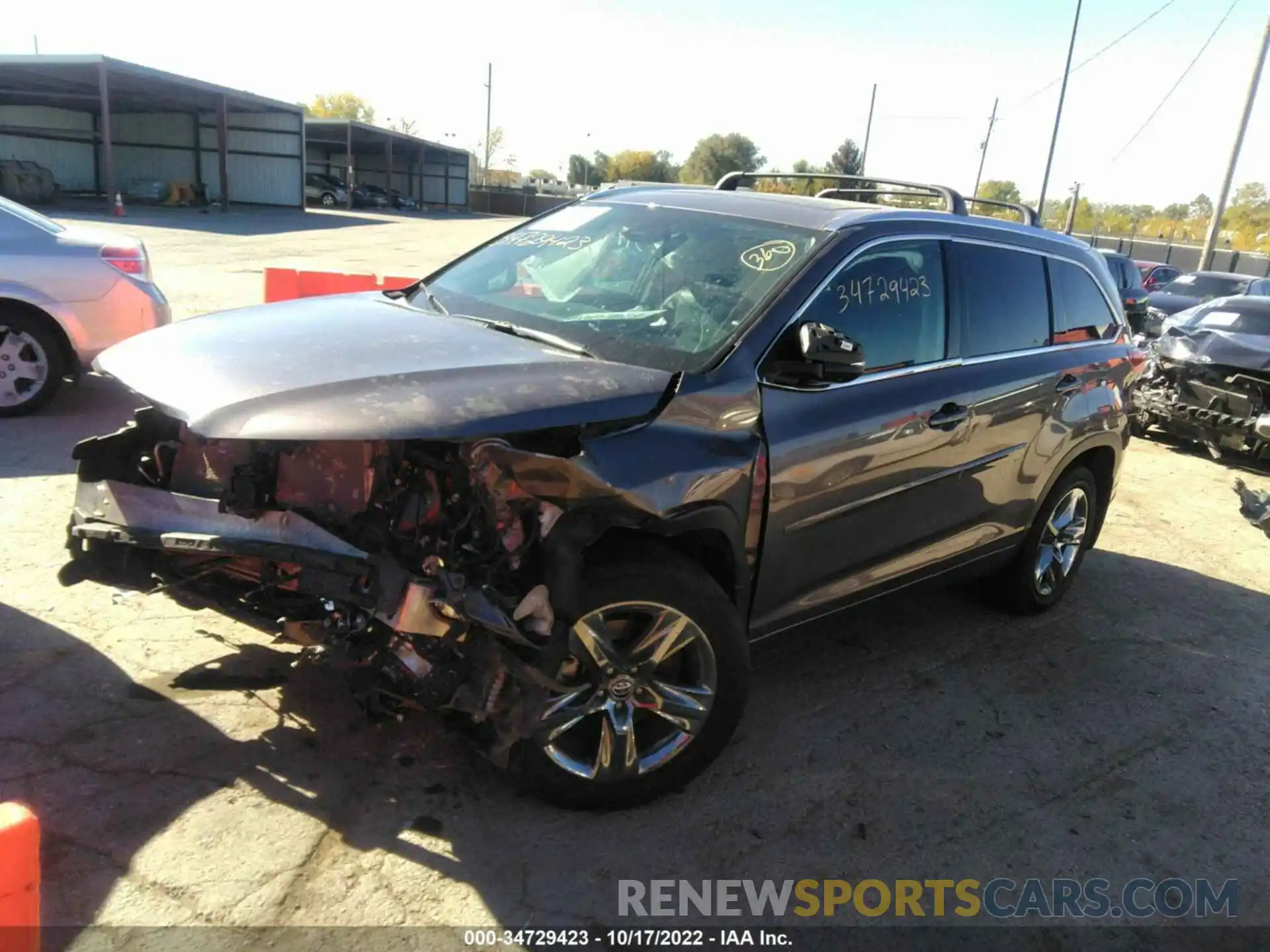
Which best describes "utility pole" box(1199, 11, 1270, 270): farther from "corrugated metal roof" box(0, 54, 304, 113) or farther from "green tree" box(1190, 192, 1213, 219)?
"green tree" box(1190, 192, 1213, 219)

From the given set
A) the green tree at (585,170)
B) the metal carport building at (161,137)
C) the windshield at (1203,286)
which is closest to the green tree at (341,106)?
the green tree at (585,170)

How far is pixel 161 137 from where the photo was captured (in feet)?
138

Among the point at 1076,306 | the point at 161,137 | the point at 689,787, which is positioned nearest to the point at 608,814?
the point at 689,787

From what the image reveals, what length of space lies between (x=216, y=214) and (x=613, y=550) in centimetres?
3490

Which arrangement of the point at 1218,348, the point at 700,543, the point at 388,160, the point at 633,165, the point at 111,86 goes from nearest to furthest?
the point at 700,543 < the point at 1218,348 < the point at 111,86 < the point at 388,160 < the point at 633,165

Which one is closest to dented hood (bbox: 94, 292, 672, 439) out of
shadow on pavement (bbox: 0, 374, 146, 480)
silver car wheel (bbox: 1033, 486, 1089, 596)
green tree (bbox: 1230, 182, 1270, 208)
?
shadow on pavement (bbox: 0, 374, 146, 480)

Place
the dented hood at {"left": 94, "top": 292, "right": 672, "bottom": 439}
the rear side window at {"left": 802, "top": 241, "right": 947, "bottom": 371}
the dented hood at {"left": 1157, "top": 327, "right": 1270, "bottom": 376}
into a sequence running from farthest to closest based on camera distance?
the dented hood at {"left": 1157, "top": 327, "right": 1270, "bottom": 376}
the rear side window at {"left": 802, "top": 241, "right": 947, "bottom": 371}
the dented hood at {"left": 94, "top": 292, "right": 672, "bottom": 439}

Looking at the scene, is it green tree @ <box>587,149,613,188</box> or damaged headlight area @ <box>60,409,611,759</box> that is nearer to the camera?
damaged headlight area @ <box>60,409,611,759</box>

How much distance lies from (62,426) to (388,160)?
5057 centimetres

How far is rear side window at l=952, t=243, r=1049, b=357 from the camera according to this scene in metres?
4.09

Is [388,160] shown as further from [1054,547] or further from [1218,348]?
[1054,547]

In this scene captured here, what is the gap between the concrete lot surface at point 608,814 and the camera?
8.79 feet

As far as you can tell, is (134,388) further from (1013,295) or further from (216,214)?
(216,214)

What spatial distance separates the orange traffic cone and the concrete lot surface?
687 millimetres
